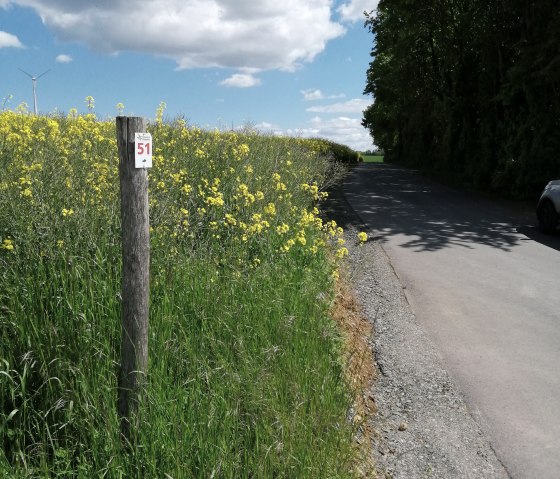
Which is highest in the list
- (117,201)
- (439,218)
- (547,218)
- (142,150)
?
(142,150)

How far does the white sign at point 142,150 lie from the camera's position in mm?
3004

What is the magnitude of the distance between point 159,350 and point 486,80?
2096cm

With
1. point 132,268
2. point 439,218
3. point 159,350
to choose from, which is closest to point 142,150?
point 132,268

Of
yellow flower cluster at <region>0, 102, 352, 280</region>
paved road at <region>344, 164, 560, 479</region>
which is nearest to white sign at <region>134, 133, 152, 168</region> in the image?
yellow flower cluster at <region>0, 102, 352, 280</region>

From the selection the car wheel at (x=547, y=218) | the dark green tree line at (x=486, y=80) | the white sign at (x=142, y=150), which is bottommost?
the car wheel at (x=547, y=218)

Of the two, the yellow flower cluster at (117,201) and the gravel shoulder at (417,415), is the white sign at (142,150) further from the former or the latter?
the gravel shoulder at (417,415)

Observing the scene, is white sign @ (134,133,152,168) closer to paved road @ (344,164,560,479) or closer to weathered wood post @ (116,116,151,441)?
weathered wood post @ (116,116,151,441)

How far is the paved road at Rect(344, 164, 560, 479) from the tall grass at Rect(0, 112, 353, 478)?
1378 mm

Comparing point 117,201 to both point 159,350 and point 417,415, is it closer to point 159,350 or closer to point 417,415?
point 159,350

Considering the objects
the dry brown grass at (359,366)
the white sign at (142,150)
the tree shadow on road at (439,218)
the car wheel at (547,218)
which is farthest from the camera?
the car wheel at (547,218)

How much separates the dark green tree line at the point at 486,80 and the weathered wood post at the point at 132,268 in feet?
51.9

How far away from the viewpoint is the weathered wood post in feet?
9.91

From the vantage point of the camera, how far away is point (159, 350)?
3.39 meters

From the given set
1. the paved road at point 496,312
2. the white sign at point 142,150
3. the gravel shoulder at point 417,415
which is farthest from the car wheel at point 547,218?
the white sign at point 142,150
